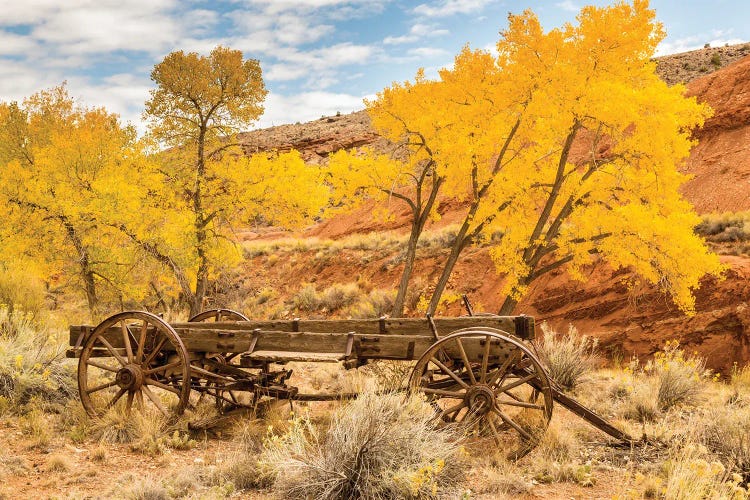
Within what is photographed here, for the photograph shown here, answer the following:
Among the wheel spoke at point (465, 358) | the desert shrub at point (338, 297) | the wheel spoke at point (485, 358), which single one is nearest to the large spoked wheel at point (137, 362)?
the wheel spoke at point (465, 358)

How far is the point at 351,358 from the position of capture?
5.90 metres

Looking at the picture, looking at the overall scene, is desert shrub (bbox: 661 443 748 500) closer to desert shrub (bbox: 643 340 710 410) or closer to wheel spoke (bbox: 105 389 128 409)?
desert shrub (bbox: 643 340 710 410)

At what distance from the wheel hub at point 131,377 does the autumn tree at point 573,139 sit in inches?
371

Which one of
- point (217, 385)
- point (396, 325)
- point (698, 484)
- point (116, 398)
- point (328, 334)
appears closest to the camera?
point (698, 484)

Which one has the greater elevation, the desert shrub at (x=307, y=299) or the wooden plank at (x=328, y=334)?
the wooden plank at (x=328, y=334)

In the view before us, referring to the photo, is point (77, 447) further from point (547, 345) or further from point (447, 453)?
point (547, 345)

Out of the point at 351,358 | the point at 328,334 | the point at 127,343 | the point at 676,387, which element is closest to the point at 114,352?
the point at 127,343

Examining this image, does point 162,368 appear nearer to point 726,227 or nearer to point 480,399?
point 480,399

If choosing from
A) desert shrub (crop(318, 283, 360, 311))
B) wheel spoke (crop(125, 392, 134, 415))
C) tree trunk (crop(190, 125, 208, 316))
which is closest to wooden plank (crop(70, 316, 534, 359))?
wheel spoke (crop(125, 392, 134, 415))

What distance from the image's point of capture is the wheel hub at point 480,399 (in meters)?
5.50

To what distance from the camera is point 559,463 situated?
529 cm

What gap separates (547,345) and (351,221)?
2373cm

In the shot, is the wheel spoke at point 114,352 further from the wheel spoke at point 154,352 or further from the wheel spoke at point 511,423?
the wheel spoke at point 511,423

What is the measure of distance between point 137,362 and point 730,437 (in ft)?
19.8
